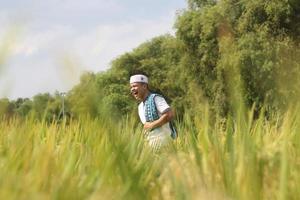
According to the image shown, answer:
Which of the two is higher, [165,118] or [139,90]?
[139,90]

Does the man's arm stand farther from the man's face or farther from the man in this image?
the man's face

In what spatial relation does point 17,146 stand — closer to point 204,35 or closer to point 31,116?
point 31,116

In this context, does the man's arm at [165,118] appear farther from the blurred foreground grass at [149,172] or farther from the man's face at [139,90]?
the blurred foreground grass at [149,172]

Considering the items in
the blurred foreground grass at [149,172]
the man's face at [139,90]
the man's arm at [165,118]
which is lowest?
the man's arm at [165,118]

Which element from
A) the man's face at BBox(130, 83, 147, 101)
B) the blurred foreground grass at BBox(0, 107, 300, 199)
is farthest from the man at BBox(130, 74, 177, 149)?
the blurred foreground grass at BBox(0, 107, 300, 199)

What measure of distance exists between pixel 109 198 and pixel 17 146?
1.52 feet

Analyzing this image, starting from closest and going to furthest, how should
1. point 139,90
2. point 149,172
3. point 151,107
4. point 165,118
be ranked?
point 149,172 → point 165,118 → point 151,107 → point 139,90

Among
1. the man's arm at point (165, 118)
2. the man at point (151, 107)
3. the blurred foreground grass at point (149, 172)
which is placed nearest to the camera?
the blurred foreground grass at point (149, 172)

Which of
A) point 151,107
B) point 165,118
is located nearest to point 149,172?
point 165,118

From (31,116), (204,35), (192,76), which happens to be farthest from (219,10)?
(31,116)

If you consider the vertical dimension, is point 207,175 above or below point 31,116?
below

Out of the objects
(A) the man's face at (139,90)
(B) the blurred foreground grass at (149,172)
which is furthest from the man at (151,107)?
(B) the blurred foreground grass at (149,172)

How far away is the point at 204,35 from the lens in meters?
25.9

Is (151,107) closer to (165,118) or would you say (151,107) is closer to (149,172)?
(165,118)
